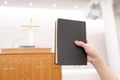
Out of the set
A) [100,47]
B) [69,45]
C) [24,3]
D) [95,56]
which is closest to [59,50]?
[69,45]

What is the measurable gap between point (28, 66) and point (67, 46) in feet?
15.8

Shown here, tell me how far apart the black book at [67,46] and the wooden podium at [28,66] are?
184 inches

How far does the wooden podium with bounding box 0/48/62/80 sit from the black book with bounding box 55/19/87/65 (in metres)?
4.68

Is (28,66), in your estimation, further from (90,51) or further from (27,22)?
(90,51)

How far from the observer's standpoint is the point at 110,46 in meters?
5.82

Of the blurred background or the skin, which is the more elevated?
Result: the blurred background

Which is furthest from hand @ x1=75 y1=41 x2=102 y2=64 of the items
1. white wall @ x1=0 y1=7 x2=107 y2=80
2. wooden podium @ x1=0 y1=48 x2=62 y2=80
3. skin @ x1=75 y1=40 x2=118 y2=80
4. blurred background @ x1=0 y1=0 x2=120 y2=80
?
white wall @ x1=0 y1=7 x2=107 y2=80

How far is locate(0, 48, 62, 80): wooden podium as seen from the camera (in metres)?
5.43

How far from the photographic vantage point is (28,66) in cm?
556

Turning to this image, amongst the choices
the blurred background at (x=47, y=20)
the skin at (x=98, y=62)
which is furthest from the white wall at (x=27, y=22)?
the skin at (x=98, y=62)

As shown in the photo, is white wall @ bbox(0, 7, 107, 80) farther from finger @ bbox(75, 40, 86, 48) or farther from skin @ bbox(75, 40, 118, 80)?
finger @ bbox(75, 40, 86, 48)

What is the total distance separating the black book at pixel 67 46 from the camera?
918 millimetres

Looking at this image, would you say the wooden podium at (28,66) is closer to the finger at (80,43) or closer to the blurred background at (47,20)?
the blurred background at (47,20)

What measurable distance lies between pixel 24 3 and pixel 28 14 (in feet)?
2.83
